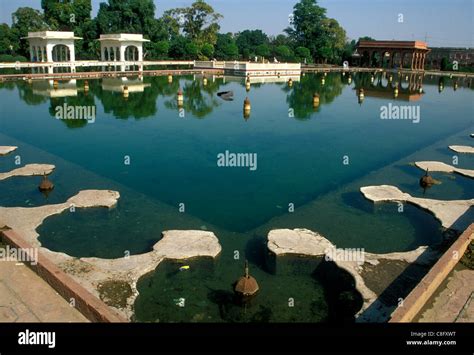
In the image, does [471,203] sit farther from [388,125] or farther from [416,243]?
[388,125]

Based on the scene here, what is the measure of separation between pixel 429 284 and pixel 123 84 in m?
31.2

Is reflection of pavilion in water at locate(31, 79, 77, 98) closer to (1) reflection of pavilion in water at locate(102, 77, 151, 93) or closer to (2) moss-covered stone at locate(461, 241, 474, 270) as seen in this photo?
(1) reflection of pavilion in water at locate(102, 77, 151, 93)

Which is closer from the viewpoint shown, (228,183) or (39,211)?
(39,211)

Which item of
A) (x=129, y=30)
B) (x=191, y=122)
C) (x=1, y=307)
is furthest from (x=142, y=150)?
(x=129, y=30)

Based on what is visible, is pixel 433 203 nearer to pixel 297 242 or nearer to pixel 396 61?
pixel 297 242

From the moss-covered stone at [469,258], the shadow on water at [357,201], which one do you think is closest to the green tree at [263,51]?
the shadow on water at [357,201]

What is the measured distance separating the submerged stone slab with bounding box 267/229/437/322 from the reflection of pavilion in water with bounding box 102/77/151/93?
74.5ft

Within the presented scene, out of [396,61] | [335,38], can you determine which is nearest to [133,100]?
[335,38]

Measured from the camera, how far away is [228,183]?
11.7 m

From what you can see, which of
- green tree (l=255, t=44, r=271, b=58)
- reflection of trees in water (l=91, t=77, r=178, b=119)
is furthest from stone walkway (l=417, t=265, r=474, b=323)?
green tree (l=255, t=44, r=271, b=58)

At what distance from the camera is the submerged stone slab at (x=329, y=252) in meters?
6.82

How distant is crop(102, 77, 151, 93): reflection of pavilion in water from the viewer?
30.7 meters

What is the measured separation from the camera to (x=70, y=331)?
15.9ft

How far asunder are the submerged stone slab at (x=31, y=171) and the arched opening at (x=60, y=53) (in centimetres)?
3690
